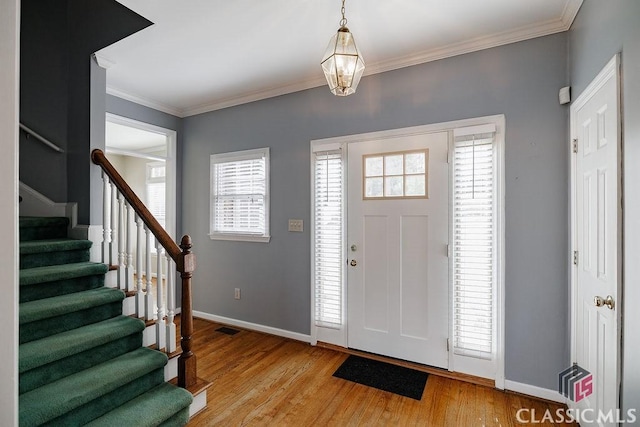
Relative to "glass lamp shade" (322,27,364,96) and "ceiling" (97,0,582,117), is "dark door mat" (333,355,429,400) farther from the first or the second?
"ceiling" (97,0,582,117)

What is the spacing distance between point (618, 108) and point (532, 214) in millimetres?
977

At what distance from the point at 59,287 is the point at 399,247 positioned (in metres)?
2.58

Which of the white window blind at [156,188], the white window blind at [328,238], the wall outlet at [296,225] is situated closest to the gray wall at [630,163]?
the white window blind at [328,238]

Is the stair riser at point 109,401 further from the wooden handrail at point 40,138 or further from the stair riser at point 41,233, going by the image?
the wooden handrail at point 40,138

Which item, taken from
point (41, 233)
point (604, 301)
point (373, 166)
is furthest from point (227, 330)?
point (604, 301)

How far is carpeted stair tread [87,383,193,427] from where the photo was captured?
5.40ft

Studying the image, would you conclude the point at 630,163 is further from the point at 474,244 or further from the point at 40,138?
the point at 40,138

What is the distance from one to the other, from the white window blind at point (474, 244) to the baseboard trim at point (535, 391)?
0.74 feet

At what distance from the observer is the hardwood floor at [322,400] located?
201 cm

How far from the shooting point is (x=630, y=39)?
4.26ft

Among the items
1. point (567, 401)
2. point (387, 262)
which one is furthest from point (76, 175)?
point (567, 401)

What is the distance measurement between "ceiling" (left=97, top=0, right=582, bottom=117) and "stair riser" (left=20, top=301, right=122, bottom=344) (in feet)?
6.80

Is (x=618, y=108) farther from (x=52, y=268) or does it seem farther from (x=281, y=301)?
(x=52, y=268)

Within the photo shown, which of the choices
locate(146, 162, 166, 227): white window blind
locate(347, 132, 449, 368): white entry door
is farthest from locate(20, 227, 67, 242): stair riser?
locate(146, 162, 166, 227): white window blind
